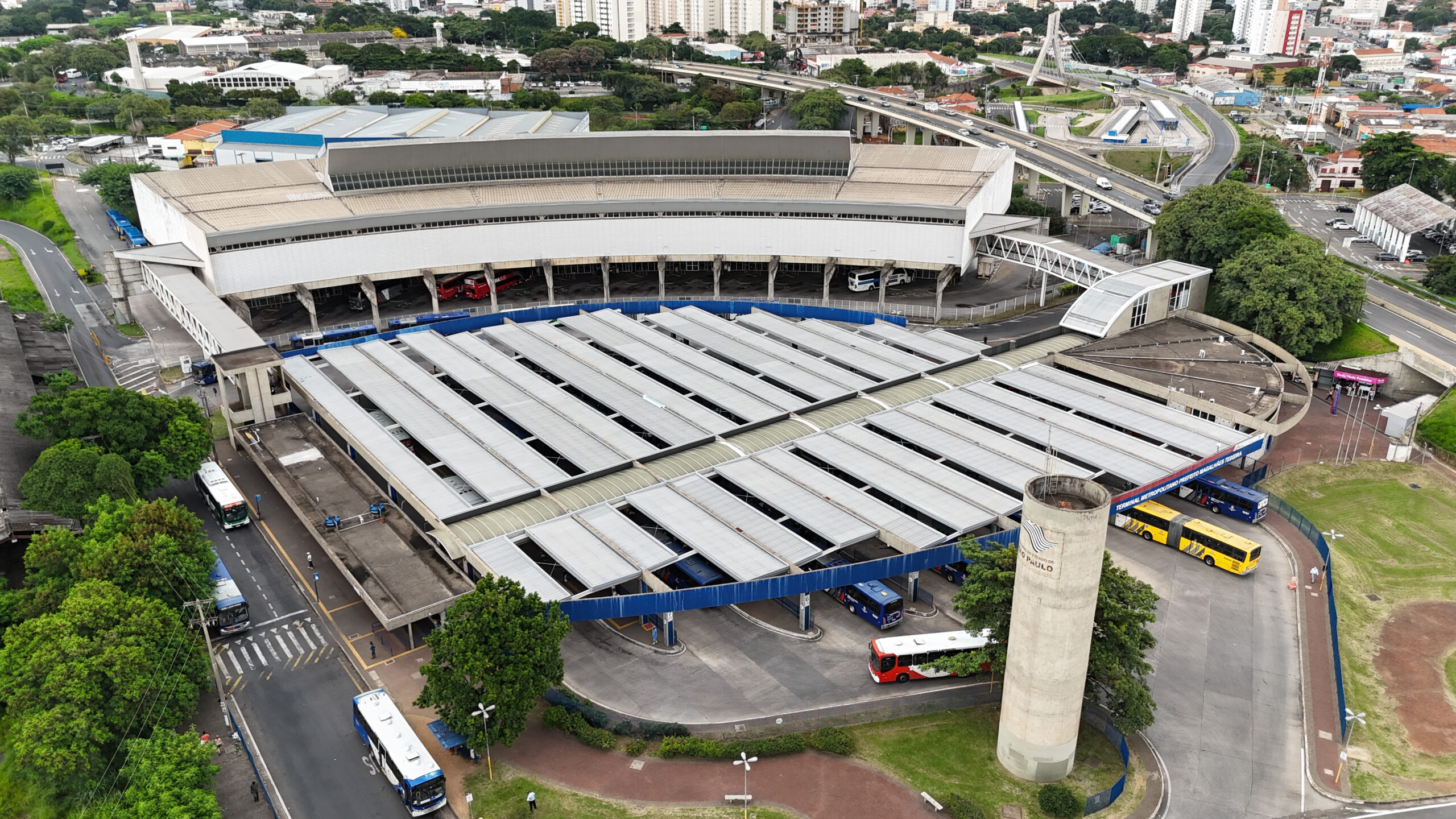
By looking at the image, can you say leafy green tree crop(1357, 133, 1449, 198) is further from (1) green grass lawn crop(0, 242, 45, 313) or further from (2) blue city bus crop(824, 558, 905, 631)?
(1) green grass lawn crop(0, 242, 45, 313)

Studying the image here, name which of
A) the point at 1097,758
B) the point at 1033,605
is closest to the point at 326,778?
the point at 1033,605

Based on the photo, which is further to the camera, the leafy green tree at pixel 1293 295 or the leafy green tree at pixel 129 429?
the leafy green tree at pixel 1293 295

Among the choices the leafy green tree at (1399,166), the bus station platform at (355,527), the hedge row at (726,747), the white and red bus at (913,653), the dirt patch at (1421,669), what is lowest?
the dirt patch at (1421,669)

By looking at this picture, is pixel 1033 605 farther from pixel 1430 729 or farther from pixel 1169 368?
pixel 1169 368

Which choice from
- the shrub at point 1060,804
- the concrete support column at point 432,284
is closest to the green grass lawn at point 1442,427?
the shrub at point 1060,804

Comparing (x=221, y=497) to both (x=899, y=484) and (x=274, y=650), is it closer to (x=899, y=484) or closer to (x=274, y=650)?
(x=274, y=650)

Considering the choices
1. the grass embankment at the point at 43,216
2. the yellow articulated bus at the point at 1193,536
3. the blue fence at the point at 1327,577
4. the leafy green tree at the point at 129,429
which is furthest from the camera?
the grass embankment at the point at 43,216

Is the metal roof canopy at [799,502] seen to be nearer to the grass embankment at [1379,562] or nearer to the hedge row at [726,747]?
the hedge row at [726,747]
